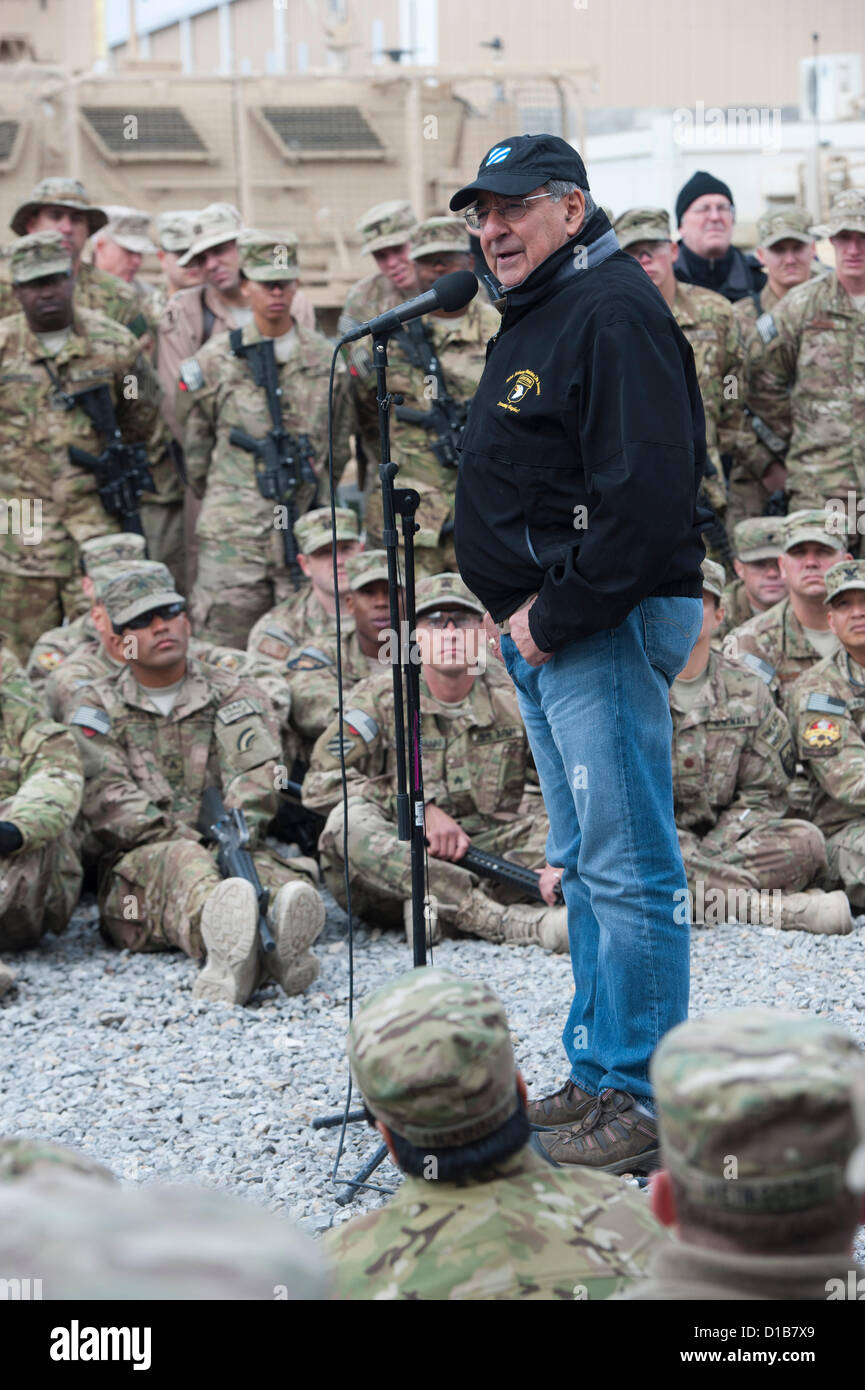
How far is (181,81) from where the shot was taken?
12.9m

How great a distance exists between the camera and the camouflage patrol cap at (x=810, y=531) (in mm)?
6805

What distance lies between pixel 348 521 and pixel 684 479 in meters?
4.48

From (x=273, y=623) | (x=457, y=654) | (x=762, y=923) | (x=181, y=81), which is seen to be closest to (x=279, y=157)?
(x=181, y=81)

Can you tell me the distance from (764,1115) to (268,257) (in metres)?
6.63

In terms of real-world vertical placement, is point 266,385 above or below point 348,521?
above

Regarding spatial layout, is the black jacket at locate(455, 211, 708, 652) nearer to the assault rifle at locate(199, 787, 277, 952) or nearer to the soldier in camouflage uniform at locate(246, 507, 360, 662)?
the assault rifle at locate(199, 787, 277, 952)

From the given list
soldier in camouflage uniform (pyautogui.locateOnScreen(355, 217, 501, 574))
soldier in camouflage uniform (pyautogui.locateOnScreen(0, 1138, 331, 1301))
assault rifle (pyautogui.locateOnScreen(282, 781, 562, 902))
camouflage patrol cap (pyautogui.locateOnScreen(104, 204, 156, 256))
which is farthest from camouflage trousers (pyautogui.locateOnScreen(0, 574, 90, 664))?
soldier in camouflage uniform (pyautogui.locateOnScreen(0, 1138, 331, 1301))

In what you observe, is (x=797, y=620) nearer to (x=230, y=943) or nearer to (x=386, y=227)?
(x=386, y=227)

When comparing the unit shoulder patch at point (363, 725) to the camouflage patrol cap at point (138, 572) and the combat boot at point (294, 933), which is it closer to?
the camouflage patrol cap at point (138, 572)

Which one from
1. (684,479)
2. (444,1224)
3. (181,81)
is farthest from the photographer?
(181,81)

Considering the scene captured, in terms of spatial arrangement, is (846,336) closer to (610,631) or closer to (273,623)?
(273,623)

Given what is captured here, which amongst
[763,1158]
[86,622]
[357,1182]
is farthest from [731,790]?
[763,1158]

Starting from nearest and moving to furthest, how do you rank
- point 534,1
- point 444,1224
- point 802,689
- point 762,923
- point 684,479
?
1. point 444,1224
2. point 684,479
3. point 762,923
4. point 802,689
5. point 534,1

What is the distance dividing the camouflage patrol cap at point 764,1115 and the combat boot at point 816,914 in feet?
13.9
